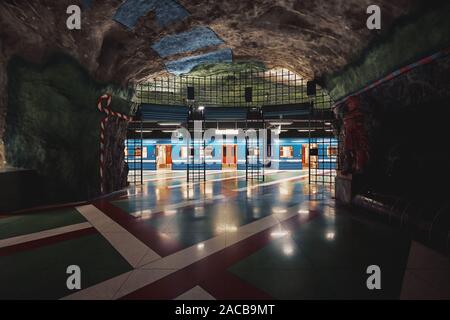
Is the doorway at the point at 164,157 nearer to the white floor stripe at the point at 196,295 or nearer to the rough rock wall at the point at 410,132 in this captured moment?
the rough rock wall at the point at 410,132

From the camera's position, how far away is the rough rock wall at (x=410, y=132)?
4348 millimetres

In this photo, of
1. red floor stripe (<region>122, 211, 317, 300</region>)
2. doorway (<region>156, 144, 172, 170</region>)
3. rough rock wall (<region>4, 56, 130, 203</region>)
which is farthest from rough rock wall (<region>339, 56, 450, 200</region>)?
doorway (<region>156, 144, 172, 170</region>)

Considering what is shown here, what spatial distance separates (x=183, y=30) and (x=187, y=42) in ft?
2.96

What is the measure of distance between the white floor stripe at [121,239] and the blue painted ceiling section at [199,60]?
7214 millimetres

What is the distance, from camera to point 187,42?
7598mm

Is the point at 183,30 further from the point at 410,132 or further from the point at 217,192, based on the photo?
the point at 410,132

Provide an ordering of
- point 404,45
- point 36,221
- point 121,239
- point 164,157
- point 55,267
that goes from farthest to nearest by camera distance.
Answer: point 164,157 → point 36,221 → point 404,45 → point 121,239 → point 55,267

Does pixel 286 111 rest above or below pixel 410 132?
above

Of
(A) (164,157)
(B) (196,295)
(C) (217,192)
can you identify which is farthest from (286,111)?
(A) (164,157)

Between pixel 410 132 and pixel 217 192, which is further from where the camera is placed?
pixel 217 192

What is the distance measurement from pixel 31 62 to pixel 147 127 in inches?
302

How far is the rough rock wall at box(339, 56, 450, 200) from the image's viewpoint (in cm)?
435

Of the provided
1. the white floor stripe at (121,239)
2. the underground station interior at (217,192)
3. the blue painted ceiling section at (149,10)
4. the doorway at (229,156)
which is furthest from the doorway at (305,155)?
the white floor stripe at (121,239)
